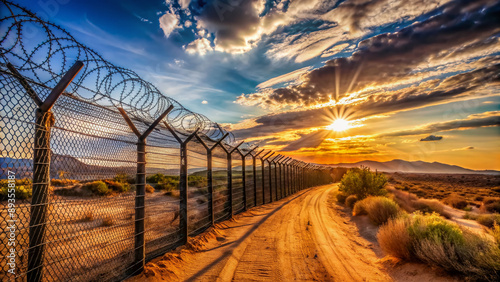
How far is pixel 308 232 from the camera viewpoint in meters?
8.41

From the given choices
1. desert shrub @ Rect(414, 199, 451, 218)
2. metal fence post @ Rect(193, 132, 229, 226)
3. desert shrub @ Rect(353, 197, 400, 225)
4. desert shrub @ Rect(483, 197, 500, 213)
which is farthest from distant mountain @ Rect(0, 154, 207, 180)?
desert shrub @ Rect(483, 197, 500, 213)

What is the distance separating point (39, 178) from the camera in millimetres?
2826

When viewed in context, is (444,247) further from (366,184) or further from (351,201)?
(366,184)

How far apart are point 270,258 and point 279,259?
0.21 metres

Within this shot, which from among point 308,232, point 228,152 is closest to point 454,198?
point 308,232

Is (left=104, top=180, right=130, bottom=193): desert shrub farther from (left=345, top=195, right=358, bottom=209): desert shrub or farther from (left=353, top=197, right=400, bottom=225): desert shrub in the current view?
(left=345, top=195, right=358, bottom=209): desert shrub

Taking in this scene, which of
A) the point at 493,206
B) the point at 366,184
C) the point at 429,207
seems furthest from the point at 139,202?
the point at 493,206

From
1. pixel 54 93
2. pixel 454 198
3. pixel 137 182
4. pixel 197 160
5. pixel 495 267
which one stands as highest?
pixel 54 93

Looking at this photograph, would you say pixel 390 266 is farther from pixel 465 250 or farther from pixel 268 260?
pixel 268 260

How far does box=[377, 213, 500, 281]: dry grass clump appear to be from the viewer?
3.97m

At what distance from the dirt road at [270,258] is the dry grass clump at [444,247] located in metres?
0.76

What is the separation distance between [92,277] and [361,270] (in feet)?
17.2

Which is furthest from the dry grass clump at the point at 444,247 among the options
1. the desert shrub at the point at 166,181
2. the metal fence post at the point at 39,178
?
the metal fence post at the point at 39,178

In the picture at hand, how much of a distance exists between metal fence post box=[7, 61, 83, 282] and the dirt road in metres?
1.89
